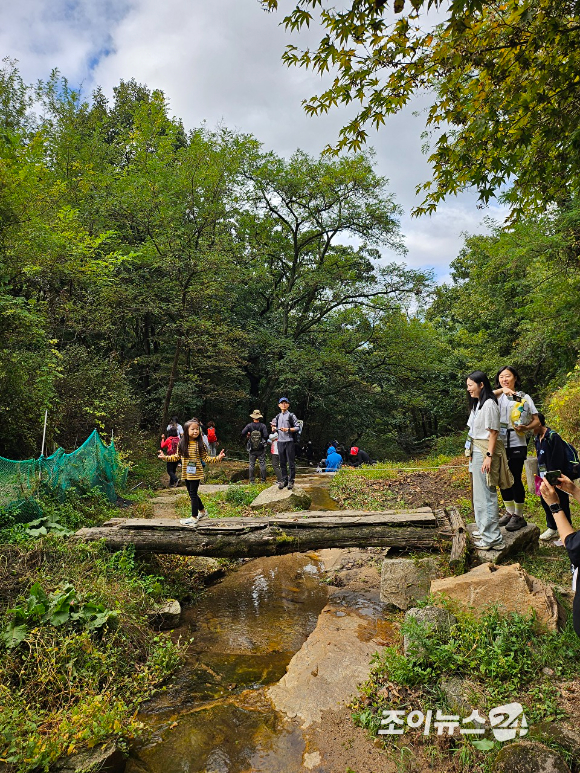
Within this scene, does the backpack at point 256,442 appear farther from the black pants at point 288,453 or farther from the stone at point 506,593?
the stone at point 506,593

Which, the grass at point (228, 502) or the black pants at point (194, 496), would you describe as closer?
the black pants at point (194, 496)

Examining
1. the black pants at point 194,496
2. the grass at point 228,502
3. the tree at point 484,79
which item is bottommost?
the grass at point 228,502

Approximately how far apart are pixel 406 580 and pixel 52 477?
18.7 feet

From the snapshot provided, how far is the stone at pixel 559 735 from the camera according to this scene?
2.56 metres

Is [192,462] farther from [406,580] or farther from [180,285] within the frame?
[180,285]

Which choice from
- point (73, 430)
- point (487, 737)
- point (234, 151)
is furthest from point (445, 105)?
point (234, 151)

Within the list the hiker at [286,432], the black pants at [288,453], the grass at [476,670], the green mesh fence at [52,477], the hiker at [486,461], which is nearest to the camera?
the grass at [476,670]

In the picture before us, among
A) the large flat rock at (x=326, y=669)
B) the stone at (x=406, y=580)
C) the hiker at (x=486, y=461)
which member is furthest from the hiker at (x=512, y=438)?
the large flat rock at (x=326, y=669)

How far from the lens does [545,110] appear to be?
420 centimetres

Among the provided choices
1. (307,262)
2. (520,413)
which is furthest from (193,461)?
(307,262)

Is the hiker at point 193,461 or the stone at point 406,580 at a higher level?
the hiker at point 193,461

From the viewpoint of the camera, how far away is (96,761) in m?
3.01

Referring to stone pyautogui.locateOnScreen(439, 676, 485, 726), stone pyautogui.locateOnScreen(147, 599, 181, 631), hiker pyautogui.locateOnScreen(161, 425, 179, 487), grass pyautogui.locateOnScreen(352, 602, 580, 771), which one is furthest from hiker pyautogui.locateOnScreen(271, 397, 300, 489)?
stone pyautogui.locateOnScreen(439, 676, 485, 726)

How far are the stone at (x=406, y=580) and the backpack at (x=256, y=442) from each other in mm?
6474
